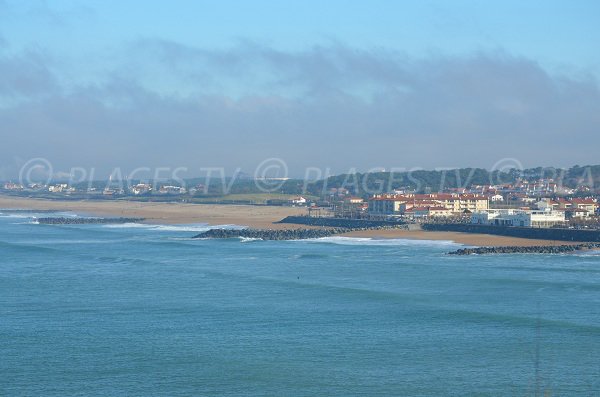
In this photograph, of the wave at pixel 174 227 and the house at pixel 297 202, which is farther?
the house at pixel 297 202

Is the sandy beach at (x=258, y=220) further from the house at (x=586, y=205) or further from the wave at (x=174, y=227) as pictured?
the house at (x=586, y=205)

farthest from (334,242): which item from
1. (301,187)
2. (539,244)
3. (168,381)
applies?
(301,187)

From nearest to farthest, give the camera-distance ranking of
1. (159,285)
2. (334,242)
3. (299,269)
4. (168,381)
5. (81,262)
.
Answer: (168,381) < (159,285) < (299,269) < (81,262) < (334,242)

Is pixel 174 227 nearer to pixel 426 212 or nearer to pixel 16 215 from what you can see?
pixel 426 212

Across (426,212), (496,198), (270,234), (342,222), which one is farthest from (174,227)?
(496,198)

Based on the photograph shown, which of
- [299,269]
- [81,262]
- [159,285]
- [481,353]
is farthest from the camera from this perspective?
[81,262]

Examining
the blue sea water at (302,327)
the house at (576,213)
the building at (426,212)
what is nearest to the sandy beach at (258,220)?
the building at (426,212)

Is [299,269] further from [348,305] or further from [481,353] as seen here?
[481,353]
